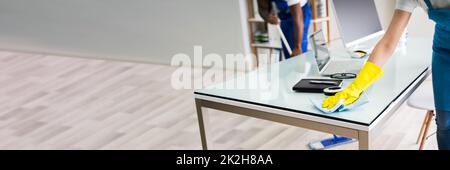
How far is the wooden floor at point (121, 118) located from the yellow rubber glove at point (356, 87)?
1.25 metres

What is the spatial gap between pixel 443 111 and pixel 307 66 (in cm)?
74

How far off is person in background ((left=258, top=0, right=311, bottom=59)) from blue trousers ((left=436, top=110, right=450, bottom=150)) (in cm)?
144

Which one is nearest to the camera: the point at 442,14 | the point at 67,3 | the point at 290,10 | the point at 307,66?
the point at 442,14

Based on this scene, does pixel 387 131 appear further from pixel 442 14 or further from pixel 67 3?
pixel 67 3

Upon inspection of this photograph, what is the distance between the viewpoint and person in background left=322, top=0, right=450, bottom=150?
6.77 feet

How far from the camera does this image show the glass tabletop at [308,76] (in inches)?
80.7

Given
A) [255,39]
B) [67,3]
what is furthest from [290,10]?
[67,3]

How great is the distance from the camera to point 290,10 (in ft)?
12.1

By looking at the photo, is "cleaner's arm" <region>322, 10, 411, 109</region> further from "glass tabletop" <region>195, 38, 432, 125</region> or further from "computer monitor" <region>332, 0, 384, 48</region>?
"computer monitor" <region>332, 0, 384, 48</region>

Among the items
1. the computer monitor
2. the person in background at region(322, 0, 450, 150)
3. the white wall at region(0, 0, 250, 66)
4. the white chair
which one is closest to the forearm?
the person in background at region(322, 0, 450, 150)

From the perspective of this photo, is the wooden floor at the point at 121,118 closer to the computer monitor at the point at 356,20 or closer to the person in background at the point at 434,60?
the computer monitor at the point at 356,20

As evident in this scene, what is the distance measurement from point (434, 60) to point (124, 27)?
159 inches

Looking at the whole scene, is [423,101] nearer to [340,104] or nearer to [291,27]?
[340,104]

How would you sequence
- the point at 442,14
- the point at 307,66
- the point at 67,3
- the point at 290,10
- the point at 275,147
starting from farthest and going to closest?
the point at 67,3 < the point at 290,10 < the point at 275,147 < the point at 307,66 < the point at 442,14
